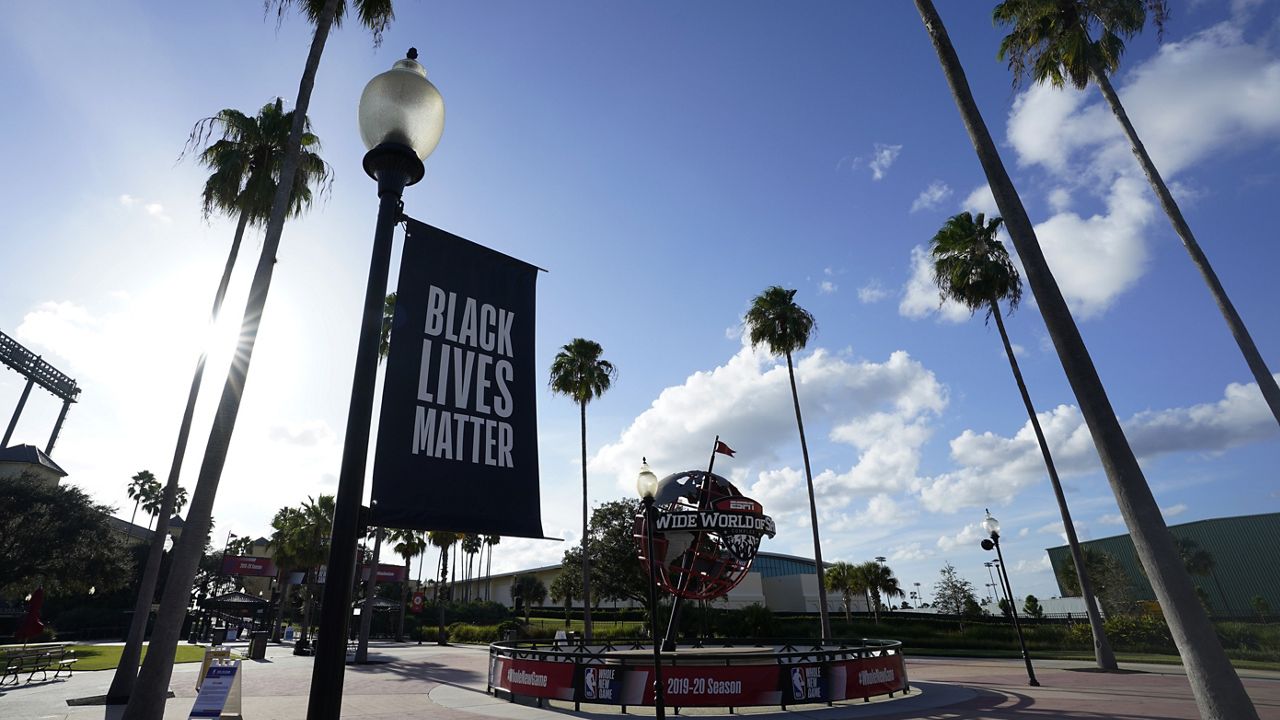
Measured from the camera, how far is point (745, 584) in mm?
71688

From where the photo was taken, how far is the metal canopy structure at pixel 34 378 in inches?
2601

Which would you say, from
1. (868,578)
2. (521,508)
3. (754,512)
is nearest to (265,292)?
(521,508)

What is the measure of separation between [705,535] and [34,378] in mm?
87776

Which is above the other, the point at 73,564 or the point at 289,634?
the point at 73,564

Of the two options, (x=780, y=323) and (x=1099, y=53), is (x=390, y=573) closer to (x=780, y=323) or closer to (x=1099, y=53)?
(x=780, y=323)

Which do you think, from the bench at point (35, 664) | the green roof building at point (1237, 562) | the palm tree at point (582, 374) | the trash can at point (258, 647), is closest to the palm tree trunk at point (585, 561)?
the palm tree at point (582, 374)

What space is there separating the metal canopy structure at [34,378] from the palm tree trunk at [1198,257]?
94.2m

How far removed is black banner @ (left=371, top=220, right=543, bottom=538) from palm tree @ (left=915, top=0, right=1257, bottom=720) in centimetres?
601

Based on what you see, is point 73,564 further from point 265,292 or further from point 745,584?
point 745,584

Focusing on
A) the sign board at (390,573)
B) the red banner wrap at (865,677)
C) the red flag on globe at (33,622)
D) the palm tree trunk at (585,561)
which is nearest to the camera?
the red banner wrap at (865,677)

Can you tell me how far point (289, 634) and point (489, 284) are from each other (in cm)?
6318

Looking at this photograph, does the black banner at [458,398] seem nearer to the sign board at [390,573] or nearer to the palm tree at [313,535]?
the palm tree at [313,535]

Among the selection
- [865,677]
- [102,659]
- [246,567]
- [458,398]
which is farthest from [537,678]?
[246,567]

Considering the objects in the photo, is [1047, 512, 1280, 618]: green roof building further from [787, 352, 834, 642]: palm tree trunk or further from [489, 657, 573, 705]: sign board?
[489, 657, 573, 705]: sign board
